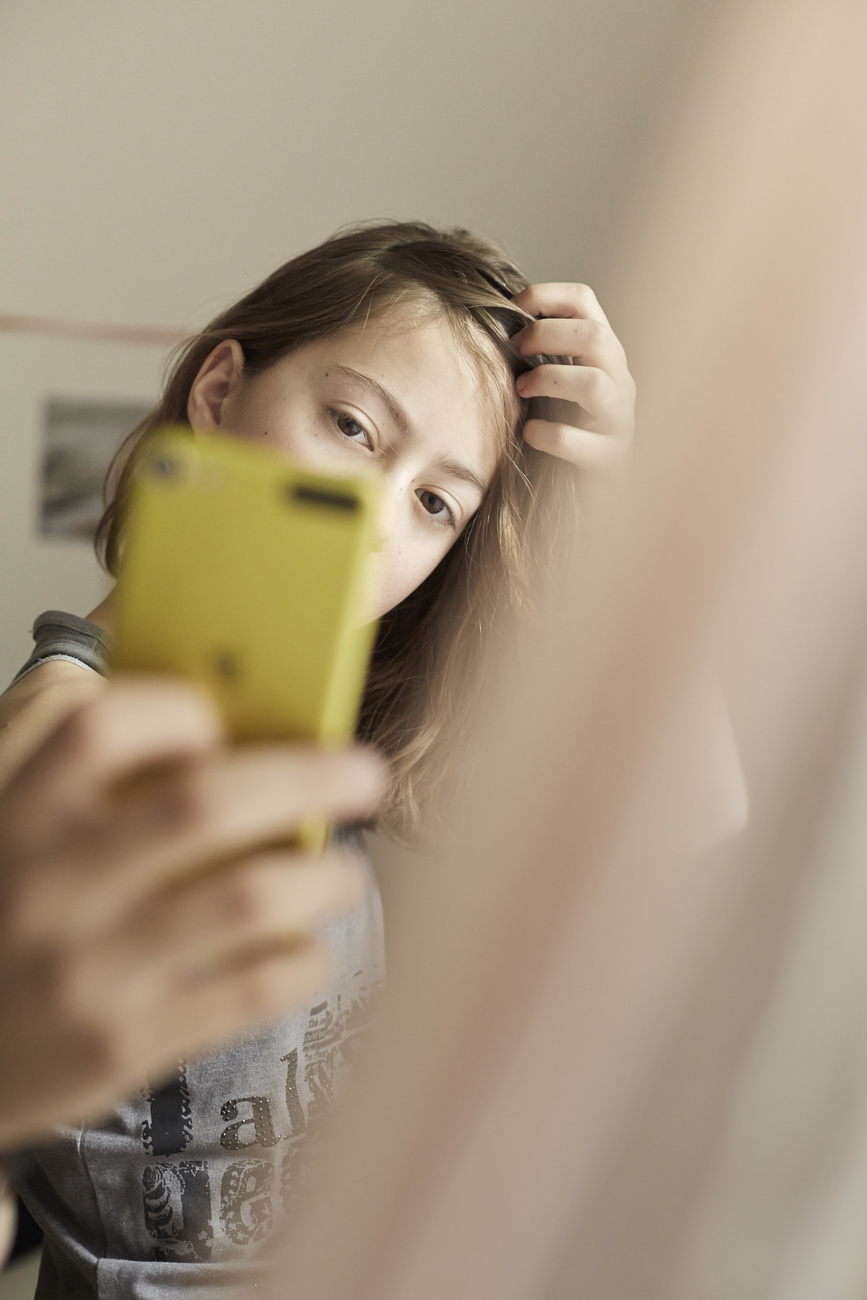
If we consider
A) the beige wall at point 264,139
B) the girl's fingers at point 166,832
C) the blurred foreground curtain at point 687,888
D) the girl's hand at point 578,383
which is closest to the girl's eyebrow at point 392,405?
the girl's hand at point 578,383

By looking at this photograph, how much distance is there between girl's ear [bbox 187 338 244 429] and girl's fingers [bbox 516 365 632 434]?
0.59 ft

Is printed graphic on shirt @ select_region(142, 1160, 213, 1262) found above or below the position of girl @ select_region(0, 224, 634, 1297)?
below

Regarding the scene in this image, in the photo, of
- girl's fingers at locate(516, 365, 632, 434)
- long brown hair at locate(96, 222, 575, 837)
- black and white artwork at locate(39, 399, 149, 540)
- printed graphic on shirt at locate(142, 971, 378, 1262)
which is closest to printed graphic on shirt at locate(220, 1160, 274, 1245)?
printed graphic on shirt at locate(142, 971, 378, 1262)

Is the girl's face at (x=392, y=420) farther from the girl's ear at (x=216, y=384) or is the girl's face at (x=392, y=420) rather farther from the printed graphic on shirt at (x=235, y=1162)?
the printed graphic on shirt at (x=235, y=1162)

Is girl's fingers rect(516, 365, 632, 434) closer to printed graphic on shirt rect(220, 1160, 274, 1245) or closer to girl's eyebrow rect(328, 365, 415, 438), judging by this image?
girl's eyebrow rect(328, 365, 415, 438)

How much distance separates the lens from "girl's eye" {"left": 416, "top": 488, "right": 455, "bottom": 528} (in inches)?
21.1

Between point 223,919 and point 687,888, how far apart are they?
0.13m

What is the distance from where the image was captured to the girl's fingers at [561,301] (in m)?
0.55

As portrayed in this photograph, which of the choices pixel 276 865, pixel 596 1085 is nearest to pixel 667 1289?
pixel 596 1085

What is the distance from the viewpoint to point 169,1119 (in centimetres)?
49

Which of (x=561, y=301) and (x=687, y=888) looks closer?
(x=687, y=888)

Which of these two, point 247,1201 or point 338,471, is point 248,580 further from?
point 247,1201

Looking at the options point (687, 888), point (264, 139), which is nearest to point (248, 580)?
point (687, 888)

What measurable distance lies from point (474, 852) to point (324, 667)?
74mm
